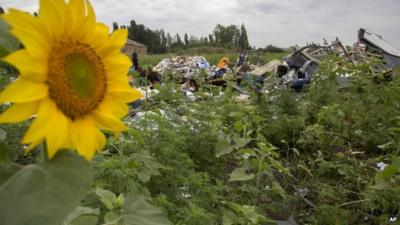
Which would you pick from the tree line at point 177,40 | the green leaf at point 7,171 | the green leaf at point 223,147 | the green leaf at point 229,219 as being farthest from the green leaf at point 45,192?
the tree line at point 177,40

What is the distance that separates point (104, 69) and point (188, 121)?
2.28 meters

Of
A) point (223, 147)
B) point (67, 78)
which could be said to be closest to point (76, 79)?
point (67, 78)

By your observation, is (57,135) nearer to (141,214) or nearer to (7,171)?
(7,171)

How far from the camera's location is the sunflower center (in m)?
0.45

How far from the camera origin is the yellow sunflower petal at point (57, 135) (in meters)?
0.41

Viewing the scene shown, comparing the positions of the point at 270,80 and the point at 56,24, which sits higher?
the point at 56,24

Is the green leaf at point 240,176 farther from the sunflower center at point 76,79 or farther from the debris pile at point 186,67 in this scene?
the debris pile at point 186,67

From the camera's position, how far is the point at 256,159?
221 cm

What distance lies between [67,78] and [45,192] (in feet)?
0.39

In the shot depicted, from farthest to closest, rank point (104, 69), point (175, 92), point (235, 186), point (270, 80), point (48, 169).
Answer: point (270, 80) → point (175, 92) → point (235, 186) → point (104, 69) → point (48, 169)

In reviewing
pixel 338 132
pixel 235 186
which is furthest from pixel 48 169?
pixel 338 132

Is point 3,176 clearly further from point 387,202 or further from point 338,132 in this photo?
point 338,132

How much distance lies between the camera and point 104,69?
0.54 meters

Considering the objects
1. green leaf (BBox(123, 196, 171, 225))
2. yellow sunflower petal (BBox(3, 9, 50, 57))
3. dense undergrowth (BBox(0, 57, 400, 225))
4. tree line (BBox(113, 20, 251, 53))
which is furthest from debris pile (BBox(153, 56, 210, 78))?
tree line (BBox(113, 20, 251, 53))
